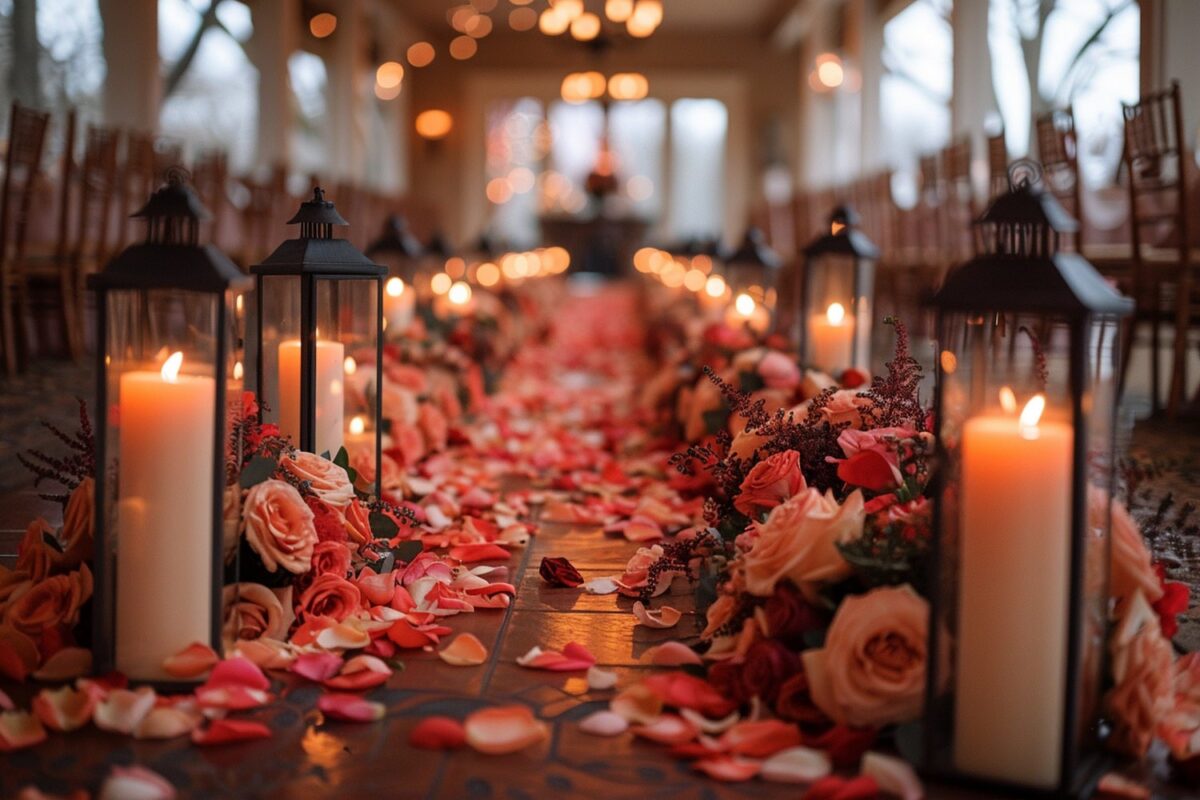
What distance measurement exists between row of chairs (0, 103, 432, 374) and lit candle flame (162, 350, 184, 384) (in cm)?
268

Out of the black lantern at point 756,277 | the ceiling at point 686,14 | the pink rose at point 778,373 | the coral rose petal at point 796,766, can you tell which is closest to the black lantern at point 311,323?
the pink rose at point 778,373

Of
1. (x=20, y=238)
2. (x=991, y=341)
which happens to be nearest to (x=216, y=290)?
(x=991, y=341)

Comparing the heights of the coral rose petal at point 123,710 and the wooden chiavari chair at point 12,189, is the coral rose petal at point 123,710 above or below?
below

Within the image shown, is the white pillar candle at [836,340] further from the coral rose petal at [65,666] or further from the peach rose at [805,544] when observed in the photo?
the coral rose petal at [65,666]

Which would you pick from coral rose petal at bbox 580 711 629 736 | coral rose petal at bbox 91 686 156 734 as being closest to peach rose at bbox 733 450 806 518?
coral rose petal at bbox 580 711 629 736

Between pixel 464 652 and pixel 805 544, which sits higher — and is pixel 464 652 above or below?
below

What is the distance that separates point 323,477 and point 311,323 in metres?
0.30

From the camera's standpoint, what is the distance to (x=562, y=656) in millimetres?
1592

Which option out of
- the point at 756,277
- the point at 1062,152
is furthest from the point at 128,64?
the point at 1062,152

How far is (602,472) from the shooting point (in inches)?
123

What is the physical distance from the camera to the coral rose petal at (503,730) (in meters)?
1.30

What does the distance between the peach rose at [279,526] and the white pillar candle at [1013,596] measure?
833 millimetres

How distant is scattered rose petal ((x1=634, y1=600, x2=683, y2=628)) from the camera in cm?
178

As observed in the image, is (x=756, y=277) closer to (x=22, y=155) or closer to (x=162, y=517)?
(x=162, y=517)
